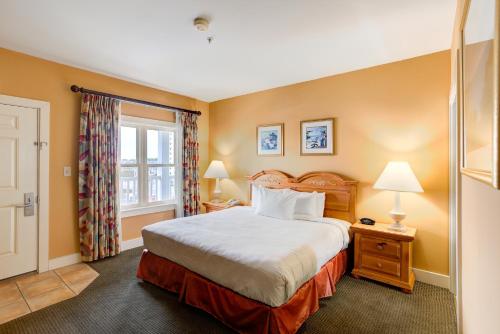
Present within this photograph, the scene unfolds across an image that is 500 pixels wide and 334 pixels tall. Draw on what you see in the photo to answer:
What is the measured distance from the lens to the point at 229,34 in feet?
8.28

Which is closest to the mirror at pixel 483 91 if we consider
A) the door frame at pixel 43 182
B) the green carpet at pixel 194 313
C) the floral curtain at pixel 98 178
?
the green carpet at pixel 194 313

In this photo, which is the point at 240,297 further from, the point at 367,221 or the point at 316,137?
the point at 316,137

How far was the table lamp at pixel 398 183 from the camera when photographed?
2.68 m

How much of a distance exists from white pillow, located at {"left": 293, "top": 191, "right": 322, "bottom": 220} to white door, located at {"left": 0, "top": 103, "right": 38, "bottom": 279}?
10.9 ft

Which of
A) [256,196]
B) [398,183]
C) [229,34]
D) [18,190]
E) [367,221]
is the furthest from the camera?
[256,196]

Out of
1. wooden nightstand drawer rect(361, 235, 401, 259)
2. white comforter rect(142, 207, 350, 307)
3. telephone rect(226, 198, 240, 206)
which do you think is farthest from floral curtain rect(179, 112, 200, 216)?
wooden nightstand drawer rect(361, 235, 401, 259)

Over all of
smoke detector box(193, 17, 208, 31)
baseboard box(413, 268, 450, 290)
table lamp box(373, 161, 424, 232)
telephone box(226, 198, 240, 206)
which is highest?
smoke detector box(193, 17, 208, 31)

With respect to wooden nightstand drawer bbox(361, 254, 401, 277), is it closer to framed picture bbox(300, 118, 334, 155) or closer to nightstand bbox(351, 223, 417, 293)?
nightstand bbox(351, 223, 417, 293)

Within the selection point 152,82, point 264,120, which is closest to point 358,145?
point 264,120

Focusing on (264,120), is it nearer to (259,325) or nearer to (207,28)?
(207,28)

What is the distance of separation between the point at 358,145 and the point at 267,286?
2.36m

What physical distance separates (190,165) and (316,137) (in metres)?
2.37

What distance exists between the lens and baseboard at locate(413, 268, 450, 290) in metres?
2.79

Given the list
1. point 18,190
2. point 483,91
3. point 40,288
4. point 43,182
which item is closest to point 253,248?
point 483,91
